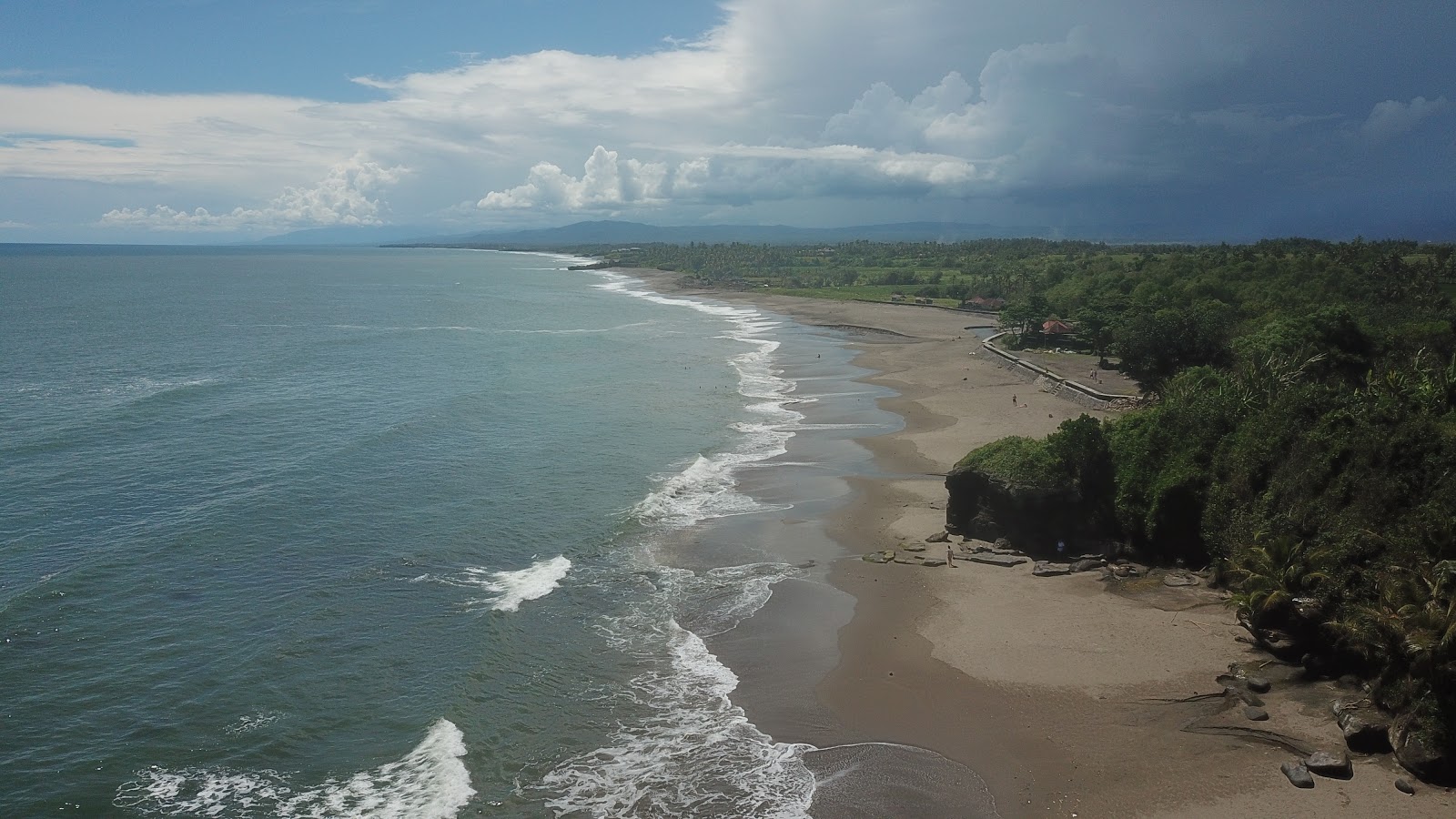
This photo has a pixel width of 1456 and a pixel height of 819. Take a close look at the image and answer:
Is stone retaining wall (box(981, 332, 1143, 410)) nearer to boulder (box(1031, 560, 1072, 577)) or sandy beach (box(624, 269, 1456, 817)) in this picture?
sandy beach (box(624, 269, 1456, 817))

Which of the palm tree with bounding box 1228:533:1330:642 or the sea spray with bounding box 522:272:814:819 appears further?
the palm tree with bounding box 1228:533:1330:642

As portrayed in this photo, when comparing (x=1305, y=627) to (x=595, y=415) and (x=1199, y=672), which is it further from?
(x=595, y=415)

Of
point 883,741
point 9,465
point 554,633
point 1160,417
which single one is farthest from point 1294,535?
point 9,465

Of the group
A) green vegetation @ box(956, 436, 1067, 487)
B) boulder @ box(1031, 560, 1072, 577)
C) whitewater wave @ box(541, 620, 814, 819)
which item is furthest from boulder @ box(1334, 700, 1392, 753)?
green vegetation @ box(956, 436, 1067, 487)

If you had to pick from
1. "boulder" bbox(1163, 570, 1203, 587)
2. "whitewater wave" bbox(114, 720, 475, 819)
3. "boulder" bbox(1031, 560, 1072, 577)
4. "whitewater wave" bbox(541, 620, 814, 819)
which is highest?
Result: "boulder" bbox(1163, 570, 1203, 587)

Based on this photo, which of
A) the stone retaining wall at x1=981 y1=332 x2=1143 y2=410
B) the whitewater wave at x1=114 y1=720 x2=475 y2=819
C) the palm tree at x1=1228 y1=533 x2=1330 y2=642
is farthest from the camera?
the stone retaining wall at x1=981 y1=332 x2=1143 y2=410

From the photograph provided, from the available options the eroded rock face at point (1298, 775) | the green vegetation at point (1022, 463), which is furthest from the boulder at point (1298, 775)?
the green vegetation at point (1022, 463)

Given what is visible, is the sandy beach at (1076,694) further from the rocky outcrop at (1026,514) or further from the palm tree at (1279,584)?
the rocky outcrop at (1026,514)
